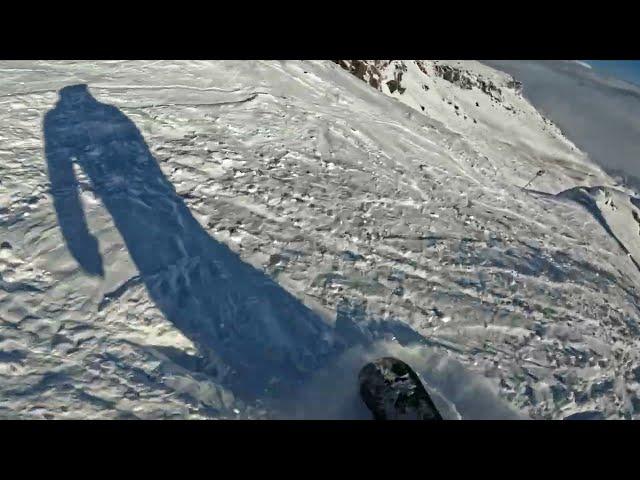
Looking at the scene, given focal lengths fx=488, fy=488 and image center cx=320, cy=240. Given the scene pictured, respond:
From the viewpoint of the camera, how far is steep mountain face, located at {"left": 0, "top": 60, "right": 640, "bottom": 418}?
502 centimetres

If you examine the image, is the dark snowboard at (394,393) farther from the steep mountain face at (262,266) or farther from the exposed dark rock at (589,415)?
the exposed dark rock at (589,415)

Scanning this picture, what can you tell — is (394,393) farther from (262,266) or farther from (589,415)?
(589,415)

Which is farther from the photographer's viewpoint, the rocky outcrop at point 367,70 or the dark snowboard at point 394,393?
the rocky outcrop at point 367,70

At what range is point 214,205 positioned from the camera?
7406 millimetres

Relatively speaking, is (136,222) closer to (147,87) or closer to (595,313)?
(147,87)

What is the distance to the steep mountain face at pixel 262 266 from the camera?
502 centimetres

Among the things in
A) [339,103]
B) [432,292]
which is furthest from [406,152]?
[432,292]

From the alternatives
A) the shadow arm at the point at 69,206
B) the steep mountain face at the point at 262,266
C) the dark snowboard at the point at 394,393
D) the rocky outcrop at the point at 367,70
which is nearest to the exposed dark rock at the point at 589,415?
the steep mountain face at the point at 262,266

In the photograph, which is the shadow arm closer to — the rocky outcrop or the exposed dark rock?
the exposed dark rock

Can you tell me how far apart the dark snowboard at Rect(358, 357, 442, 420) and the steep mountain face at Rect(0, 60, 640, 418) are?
29 centimetres

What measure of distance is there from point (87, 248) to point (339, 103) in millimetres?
8456

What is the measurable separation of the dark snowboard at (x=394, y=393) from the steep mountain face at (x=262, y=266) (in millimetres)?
294
